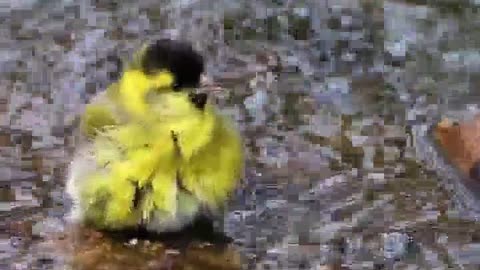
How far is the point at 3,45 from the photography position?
3.79 metres

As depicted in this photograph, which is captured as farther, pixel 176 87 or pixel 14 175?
pixel 14 175

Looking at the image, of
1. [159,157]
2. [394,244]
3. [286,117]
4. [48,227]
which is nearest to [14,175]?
[48,227]

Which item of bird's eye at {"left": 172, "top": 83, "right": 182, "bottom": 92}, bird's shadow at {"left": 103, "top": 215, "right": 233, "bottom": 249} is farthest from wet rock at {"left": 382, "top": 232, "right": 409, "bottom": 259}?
bird's eye at {"left": 172, "top": 83, "right": 182, "bottom": 92}

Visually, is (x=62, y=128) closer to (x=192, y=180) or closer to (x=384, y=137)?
(x=192, y=180)

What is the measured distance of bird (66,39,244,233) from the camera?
9.32 feet

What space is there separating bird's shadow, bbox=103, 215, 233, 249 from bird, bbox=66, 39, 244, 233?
14 millimetres

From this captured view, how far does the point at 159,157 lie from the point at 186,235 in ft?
0.73

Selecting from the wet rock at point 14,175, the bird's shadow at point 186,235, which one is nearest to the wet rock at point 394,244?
the bird's shadow at point 186,235

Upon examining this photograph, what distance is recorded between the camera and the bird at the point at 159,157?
2840 mm

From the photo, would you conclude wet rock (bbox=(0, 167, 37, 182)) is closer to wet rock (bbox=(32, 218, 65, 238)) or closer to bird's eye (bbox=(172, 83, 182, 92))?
wet rock (bbox=(32, 218, 65, 238))

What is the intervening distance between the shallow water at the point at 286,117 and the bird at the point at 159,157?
75 mm

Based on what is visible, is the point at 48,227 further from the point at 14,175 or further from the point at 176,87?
the point at 176,87

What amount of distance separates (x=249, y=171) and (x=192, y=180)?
35 centimetres

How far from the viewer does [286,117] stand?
3404 millimetres
